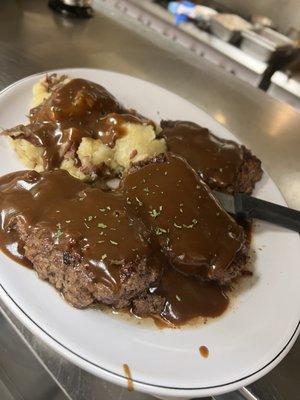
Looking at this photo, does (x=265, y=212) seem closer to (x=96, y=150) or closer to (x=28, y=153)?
(x=96, y=150)

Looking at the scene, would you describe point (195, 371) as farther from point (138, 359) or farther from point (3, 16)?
point (3, 16)

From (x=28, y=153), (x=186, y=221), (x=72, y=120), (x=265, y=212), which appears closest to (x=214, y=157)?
(x=265, y=212)

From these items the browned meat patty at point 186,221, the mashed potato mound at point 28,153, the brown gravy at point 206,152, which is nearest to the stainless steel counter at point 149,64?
the brown gravy at point 206,152

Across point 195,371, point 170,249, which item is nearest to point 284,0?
point 170,249

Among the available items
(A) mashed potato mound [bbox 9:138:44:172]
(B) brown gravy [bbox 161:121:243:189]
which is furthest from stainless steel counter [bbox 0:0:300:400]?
(A) mashed potato mound [bbox 9:138:44:172]

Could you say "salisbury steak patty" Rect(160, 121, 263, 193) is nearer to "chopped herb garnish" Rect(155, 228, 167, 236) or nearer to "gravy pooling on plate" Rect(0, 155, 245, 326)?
"gravy pooling on plate" Rect(0, 155, 245, 326)

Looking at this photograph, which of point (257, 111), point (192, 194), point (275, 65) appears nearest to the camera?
point (192, 194)

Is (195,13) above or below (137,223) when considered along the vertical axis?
above
